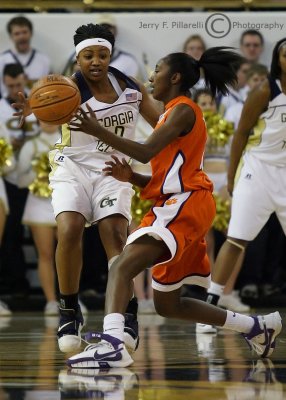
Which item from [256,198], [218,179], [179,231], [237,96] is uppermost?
[179,231]

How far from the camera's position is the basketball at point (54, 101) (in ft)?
18.7

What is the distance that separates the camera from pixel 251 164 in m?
8.13

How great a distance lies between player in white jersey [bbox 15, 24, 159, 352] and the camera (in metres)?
6.34

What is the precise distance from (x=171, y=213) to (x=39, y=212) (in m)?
4.94

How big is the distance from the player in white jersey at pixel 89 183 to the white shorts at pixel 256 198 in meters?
1.62

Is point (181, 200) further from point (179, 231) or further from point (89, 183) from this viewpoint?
point (89, 183)

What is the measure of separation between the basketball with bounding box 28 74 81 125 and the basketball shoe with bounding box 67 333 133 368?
1151mm

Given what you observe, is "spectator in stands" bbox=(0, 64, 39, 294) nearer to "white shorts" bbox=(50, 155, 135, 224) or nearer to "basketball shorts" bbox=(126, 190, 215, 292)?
"white shorts" bbox=(50, 155, 135, 224)

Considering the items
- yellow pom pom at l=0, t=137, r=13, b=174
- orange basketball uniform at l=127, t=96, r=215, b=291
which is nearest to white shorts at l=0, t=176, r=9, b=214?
yellow pom pom at l=0, t=137, r=13, b=174

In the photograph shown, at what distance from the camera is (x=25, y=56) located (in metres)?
10.4

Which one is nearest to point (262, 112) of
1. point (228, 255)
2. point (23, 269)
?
point (228, 255)

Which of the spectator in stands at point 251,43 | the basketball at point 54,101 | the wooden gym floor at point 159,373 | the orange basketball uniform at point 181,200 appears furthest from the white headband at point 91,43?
the spectator in stands at point 251,43

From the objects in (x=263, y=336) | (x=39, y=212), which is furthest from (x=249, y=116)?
(x=39, y=212)

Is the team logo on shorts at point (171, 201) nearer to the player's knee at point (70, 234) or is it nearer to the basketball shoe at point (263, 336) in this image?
the player's knee at point (70, 234)
